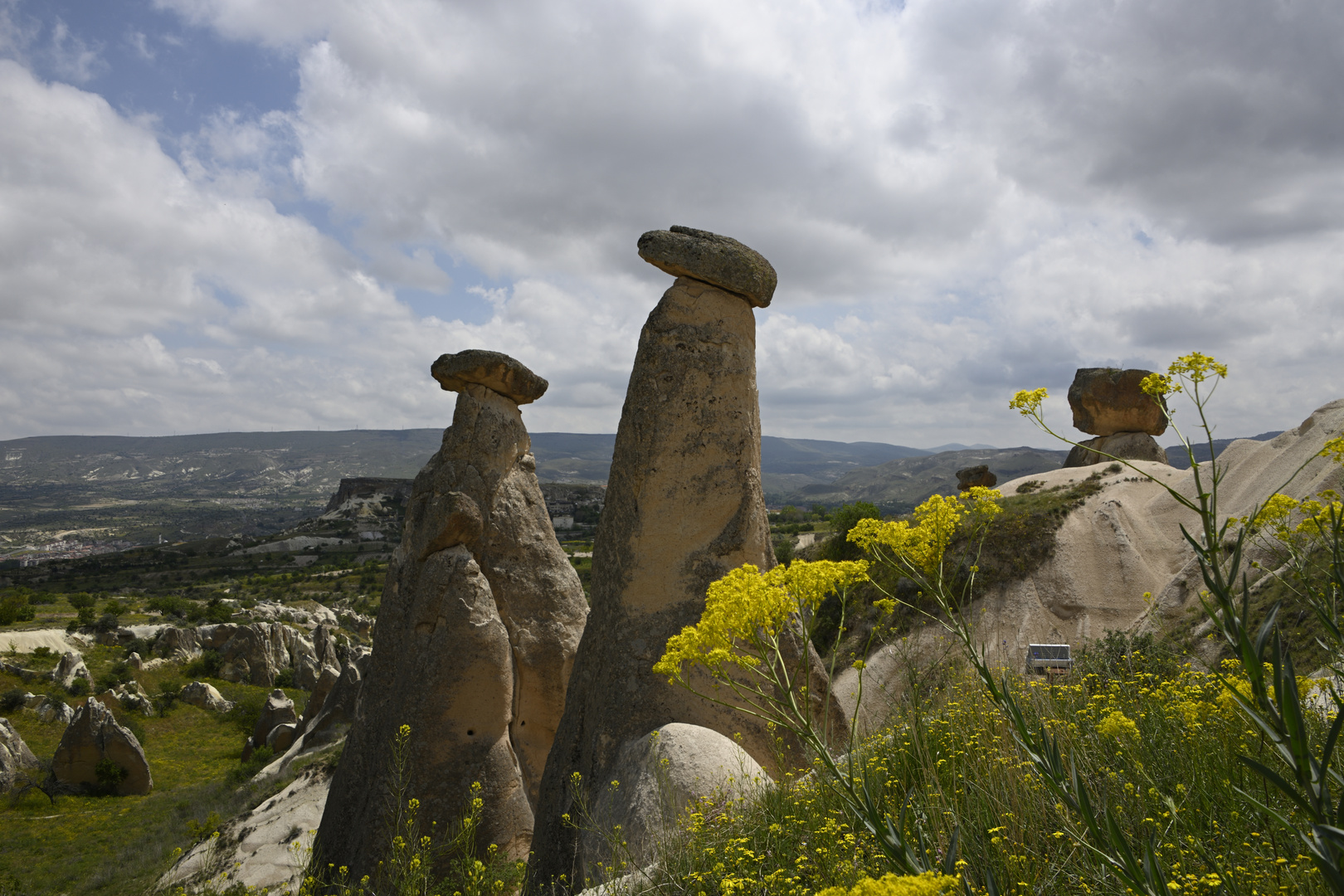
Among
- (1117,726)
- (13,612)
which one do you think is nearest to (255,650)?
(13,612)

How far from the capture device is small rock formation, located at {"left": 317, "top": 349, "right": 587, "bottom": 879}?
8070 millimetres

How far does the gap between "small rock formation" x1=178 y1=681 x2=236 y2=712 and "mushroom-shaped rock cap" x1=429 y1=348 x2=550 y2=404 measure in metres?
26.1

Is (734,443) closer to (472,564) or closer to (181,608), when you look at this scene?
(472,564)

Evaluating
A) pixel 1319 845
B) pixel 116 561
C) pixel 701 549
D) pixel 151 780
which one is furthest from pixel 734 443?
pixel 116 561

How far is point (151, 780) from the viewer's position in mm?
21125

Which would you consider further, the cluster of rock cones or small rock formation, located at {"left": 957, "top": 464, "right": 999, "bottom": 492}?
small rock formation, located at {"left": 957, "top": 464, "right": 999, "bottom": 492}

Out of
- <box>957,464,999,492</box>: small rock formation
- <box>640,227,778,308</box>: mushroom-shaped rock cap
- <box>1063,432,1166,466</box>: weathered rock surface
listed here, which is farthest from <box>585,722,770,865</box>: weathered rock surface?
<box>1063,432,1166,466</box>: weathered rock surface

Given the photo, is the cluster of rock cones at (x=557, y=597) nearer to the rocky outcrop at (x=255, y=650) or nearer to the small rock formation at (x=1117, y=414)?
the small rock formation at (x=1117, y=414)

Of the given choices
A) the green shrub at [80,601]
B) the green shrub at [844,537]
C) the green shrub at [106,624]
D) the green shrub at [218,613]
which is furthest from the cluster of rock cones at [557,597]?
the green shrub at [80,601]

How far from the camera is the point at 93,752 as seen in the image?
19.9 metres

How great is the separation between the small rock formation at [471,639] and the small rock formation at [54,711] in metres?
24.0

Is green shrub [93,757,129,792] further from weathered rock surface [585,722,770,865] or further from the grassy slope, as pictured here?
weathered rock surface [585,722,770,865]

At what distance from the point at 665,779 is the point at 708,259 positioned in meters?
4.75

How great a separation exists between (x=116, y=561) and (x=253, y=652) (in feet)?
166
